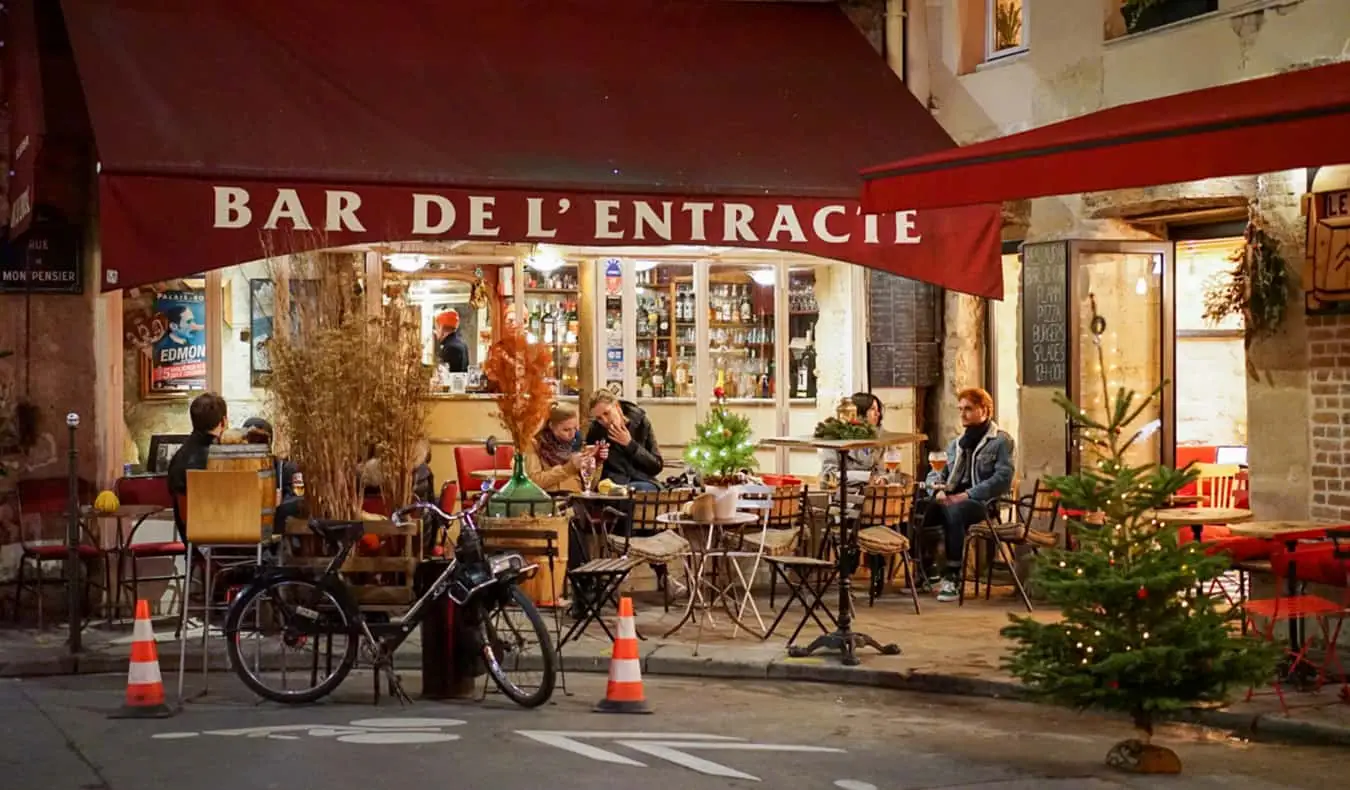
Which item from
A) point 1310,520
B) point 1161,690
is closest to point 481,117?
point 1310,520

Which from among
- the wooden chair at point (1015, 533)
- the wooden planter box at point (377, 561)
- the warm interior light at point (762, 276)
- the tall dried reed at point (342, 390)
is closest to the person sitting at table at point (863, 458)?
the wooden chair at point (1015, 533)

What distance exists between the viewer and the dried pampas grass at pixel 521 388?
14.5 m

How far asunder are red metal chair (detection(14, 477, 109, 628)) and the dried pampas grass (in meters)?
3.14

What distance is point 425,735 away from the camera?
29.3 feet

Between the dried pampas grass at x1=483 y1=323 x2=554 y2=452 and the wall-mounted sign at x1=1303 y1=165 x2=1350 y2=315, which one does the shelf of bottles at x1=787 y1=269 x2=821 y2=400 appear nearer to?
the dried pampas grass at x1=483 y1=323 x2=554 y2=452

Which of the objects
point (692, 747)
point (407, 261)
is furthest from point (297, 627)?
point (407, 261)

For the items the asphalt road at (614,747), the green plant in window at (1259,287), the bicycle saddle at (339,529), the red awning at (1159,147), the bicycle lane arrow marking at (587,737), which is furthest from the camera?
the green plant in window at (1259,287)

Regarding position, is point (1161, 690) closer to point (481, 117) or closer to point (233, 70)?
point (481, 117)

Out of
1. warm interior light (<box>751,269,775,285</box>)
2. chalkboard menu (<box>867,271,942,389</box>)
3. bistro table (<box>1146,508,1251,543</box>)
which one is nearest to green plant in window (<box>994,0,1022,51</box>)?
chalkboard menu (<box>867,271,942,389</box>)

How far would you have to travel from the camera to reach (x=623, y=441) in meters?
14.2

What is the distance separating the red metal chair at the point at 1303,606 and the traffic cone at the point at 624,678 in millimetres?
3102

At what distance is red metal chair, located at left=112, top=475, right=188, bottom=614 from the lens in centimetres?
1282

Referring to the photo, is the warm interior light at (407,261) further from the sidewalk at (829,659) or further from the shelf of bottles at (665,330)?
the sidewalk at (829,659)

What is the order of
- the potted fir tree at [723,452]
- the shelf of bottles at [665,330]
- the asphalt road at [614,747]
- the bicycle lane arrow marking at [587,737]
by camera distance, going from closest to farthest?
the asphalt road at [614,747] < the bicycle lane arrow marking at [587,737] < the potted fir tree at [723,452] < the shelf of bottles at [665,330]
